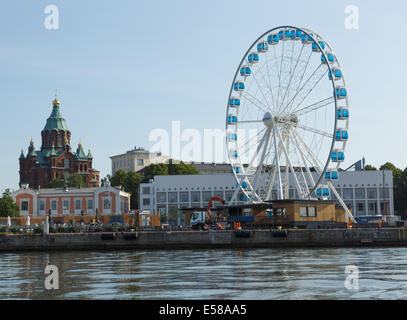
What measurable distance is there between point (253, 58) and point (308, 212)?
846 inches

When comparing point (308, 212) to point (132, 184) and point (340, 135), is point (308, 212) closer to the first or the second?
point (340, 135)

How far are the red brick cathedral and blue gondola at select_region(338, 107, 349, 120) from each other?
133775mm

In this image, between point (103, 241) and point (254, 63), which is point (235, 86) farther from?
point (103, 241)

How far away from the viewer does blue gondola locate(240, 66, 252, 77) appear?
78.8 meters

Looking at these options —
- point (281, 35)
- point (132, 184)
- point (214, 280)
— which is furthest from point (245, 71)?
point (132, 184)

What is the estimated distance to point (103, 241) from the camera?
64.0 m

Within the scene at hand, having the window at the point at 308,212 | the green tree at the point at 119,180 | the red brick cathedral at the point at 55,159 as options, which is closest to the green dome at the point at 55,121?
the red brick cathedral at the point at 55,159

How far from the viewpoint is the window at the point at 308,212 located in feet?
234

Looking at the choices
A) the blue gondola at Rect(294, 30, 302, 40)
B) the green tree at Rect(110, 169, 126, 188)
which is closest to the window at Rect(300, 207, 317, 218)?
the blue gondola at Rect(294, 30, 302, 40)

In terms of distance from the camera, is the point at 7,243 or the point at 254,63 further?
the point at 254,63

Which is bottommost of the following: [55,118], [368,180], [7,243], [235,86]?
[7,243]

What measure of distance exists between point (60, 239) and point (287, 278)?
39.8m

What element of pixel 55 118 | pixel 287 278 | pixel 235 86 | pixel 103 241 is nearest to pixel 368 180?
pixel 235 86

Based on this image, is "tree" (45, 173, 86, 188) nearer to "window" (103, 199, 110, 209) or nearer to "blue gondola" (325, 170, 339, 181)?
"window" (103, 199, 110, 209)
